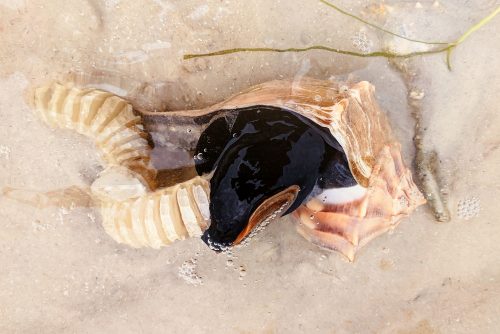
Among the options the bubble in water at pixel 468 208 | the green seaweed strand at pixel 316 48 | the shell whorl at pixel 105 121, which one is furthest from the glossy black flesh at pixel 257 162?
the bubble in water at pixel 468 208

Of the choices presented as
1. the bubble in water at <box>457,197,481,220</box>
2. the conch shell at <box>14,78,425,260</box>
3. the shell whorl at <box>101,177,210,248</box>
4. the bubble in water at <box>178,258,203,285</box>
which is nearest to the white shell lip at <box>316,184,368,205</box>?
the conch shell at <box>14,78,425,260</box>

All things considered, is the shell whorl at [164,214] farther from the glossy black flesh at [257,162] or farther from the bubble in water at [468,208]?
the bubble in water at [468,208]

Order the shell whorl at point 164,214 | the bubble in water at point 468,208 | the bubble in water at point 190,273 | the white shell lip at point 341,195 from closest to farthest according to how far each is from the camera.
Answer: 1. the shell whorl at point 164,214
2. the white shell lip at point 341,195
3. the bubble in water at point 468,208
4. the bubble in water at point 190,273

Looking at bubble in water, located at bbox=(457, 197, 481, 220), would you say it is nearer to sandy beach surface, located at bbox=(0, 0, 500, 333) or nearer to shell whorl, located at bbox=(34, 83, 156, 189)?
sandy beach surface, located at bbox=(0, 0, 500, 333)

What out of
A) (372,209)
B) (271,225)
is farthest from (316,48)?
(271,225)

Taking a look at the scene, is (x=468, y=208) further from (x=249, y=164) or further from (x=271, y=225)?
(x=249, y=164)

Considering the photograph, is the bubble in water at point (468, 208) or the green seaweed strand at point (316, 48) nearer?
the green seaweed strand at point (316, 48)
